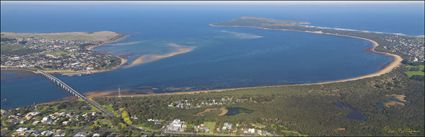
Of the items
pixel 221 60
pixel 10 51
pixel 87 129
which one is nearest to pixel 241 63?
pixel 221 60

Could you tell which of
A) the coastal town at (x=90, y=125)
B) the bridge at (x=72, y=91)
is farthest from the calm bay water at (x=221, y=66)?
the coastal town at (x=90, y=125)

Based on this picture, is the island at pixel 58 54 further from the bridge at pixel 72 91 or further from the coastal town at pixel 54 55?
the bridge at pixel 72 91

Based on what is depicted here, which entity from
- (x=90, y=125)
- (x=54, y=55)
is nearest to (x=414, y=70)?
(x=90, y=125)

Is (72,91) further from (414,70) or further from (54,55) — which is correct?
(414,70)

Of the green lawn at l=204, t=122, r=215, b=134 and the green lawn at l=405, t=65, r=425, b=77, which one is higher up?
the green lawn at l=405, t=65, r=425, b=77

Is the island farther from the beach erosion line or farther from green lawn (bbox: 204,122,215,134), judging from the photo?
green lawn (bbox: 204,122,215,134)

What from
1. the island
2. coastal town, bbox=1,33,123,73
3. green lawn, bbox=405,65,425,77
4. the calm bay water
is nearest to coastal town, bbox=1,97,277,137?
the calm bay water

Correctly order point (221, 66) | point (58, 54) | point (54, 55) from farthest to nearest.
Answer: point (58, 54) < point (54, 55) < point (221, 66)

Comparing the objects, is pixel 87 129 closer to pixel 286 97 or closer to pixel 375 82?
pixel 286 97
